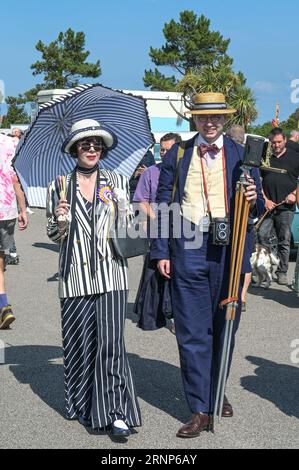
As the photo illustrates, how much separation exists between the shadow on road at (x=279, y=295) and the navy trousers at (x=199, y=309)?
424cm

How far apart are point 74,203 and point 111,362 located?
3.18 ft

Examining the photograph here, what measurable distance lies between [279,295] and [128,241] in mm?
5240

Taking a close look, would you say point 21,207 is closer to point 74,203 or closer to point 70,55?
point 74,203

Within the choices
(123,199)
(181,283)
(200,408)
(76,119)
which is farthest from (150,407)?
(76,119)

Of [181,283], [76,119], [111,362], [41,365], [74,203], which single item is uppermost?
[76,119]

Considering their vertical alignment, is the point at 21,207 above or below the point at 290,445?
above

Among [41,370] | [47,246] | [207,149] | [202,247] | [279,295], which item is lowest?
[47,246]

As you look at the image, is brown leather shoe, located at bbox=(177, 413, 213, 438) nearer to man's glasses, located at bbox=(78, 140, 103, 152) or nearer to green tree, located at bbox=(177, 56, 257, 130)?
man's glasses, located at bbox=(78, 140, 103, 152)

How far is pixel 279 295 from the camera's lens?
10.0 meters

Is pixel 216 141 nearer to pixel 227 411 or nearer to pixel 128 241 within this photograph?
pixel 128 241

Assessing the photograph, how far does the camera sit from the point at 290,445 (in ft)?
16.1

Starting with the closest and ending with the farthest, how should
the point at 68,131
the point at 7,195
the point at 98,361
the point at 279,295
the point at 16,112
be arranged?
1. the point at 98,361
2. the point at 68,131
3. the point at 7,195
4. the point at 279,295
5. the point at 16,112

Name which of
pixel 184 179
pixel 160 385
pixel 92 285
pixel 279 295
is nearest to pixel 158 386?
pixel 160 385

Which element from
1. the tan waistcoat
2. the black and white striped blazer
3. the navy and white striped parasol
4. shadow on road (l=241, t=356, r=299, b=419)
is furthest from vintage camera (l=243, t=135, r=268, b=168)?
shadow on road (l=241, t=356, r=299, b=419)
